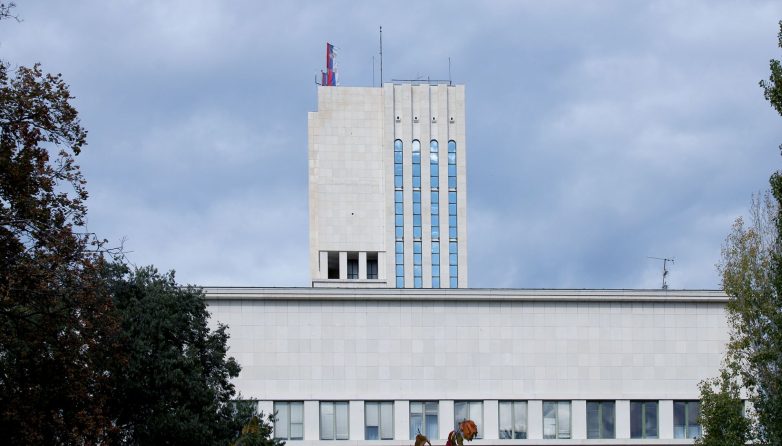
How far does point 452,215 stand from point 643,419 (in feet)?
178

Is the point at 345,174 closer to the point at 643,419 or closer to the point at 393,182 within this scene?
the point at 393,182

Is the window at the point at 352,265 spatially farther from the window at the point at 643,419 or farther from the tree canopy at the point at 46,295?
the tree canopy at the point at 46,295

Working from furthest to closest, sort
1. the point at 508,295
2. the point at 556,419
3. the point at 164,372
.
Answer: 1. the point at 508,295
2. the point at 556,419
3. the point at 164,372

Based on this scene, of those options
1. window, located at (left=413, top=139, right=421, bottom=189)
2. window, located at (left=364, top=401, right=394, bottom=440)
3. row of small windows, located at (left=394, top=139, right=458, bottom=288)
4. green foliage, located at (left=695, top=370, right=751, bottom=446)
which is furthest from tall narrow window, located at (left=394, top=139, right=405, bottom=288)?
green foliage, located at (left=695, top=370, right=751, bottom=446)

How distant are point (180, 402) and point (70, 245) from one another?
44.0 ft

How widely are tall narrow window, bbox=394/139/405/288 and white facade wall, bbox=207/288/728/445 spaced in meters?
49.6

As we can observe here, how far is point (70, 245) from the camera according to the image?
30.6 m

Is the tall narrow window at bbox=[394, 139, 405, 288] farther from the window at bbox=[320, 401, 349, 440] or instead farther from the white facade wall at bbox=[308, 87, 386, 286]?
the window at bbox=[320, 401, 349, 440]

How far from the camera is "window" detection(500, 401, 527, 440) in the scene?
65062 millimetres

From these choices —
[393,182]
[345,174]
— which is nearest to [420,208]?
[393,182]

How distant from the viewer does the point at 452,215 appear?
119 metres

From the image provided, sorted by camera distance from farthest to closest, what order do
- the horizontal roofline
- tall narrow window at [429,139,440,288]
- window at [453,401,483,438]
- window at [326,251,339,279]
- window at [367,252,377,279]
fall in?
tall narrow window at [429,139,440,288], window at [367,252,377,279], window at [326,251,339,279], the horizontal roofline, window at [453,401,483,438]

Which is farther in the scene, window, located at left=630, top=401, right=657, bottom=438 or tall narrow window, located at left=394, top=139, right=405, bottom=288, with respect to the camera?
tall narrow window, located at left=394, top=139, right=405, bottom=288

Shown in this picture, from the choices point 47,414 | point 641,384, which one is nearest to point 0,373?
point 47,414
